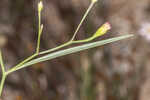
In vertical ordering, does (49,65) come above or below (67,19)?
below

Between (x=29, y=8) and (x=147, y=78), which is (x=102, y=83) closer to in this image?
(x=147, y=78)

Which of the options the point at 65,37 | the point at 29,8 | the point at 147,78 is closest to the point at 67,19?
the point at 65,37

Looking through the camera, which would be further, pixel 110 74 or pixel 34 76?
pixel 110 74

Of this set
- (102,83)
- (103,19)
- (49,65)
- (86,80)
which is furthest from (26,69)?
(103,19)

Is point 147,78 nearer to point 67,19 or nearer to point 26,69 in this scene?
point 67,19

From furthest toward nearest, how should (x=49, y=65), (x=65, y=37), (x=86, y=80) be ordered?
(x=65, y=37)
(x=49, y=65)
(x=86, y=80)

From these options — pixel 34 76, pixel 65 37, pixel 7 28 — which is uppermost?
pixel 7 28

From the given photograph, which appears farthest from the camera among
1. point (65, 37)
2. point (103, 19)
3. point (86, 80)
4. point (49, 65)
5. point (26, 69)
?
point (103, 19)
